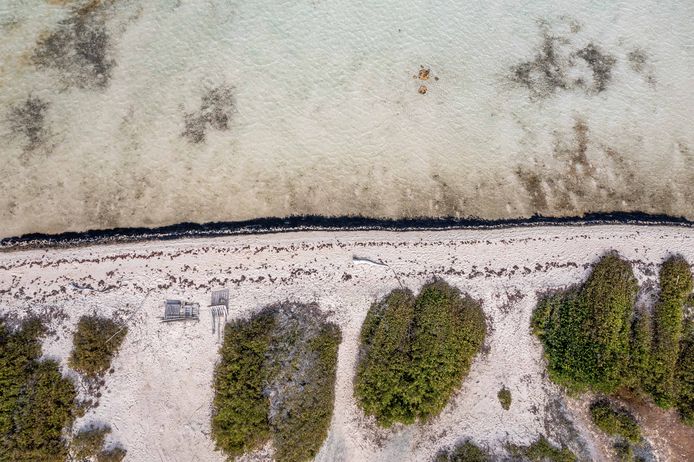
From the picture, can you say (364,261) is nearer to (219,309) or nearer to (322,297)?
(322,297)

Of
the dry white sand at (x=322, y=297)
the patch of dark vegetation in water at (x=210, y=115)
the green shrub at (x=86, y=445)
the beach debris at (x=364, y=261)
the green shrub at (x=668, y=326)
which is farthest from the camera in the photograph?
the patch of dark vegetation in water at (x=210, y=115)

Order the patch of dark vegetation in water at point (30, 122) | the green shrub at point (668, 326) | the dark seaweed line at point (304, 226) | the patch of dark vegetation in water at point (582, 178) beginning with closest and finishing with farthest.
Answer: the green shrub at point (668, 326) < the dark seaweed line at point (304, 226) < the patch of dark vegetation in water at point (30, 122) < the patch of dark vegetation in water at point (582, 178)

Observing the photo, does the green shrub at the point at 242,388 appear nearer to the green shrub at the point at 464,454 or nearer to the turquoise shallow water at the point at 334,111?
the turquoise shallow water at the point at 334,111

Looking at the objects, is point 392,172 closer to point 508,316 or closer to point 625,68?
point 508,316

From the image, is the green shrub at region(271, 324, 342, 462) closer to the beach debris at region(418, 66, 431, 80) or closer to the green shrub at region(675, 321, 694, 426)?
the beach debris at region(418, 66, 431, 80)

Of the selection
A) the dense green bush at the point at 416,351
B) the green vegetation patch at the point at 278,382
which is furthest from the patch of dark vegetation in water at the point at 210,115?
the dense green bush at the point at 416,351

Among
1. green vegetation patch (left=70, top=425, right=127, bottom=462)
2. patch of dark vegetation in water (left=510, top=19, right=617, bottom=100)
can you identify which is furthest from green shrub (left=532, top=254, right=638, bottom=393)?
green vegetation patch (left=70, top=425, right=127, bottom=462)

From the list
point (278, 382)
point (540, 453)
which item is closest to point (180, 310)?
point (278, 382)

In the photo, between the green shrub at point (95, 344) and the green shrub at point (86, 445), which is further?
the green shrub at point (95, 344)

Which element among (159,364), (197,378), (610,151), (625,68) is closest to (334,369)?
(197,378)
